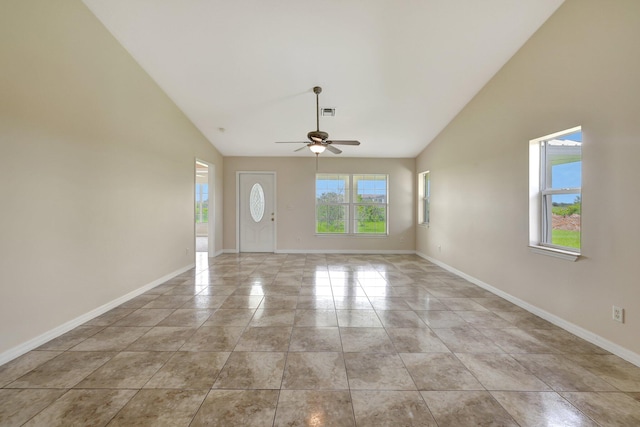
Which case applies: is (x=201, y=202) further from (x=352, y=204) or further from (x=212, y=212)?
(x=352, y=204)

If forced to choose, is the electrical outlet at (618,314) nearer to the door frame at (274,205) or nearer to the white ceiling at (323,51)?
the white ceiling at (323,51)

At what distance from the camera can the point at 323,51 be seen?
328cm

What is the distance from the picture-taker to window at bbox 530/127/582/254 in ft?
8.79

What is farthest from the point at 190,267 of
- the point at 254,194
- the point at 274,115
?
the point at 274,115

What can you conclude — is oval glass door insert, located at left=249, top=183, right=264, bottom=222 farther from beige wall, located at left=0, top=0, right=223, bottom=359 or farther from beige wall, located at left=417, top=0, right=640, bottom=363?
beige wall, located at left=417, top=0, right=640, bottom=363

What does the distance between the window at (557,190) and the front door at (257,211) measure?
207 inches

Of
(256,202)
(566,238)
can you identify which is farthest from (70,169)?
(566,238)

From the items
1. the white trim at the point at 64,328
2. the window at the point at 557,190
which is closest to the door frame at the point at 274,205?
the white trim at the point at 64,328

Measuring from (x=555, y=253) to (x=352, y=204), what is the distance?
14.8 ft

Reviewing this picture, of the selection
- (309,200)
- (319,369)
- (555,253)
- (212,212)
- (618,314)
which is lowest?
(319,369)

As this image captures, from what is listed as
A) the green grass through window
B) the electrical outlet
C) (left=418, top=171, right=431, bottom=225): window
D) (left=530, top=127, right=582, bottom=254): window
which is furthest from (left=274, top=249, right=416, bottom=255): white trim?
the electrical outlet

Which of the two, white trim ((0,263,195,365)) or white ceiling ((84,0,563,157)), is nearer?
white trim ((0,263,195,365))

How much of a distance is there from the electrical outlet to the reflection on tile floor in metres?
0.31

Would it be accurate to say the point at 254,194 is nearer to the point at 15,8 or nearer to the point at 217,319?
the point at 217,319
